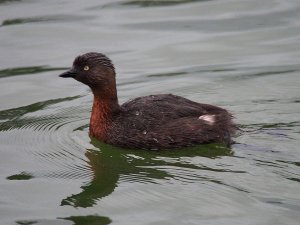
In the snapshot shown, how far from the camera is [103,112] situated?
8984 mm

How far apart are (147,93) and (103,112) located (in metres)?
1.75

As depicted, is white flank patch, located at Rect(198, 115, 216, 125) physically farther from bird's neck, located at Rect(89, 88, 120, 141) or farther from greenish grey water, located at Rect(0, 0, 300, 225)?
bird's neck, located at Rect(89, 88, 120, 141)

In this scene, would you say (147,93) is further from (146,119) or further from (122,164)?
(122,164)

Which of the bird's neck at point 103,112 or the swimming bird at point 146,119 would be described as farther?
the bird's neck at point 103,112

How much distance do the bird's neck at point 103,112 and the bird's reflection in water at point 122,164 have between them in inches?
5.7

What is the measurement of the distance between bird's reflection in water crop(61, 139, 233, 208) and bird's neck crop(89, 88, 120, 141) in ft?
0.47

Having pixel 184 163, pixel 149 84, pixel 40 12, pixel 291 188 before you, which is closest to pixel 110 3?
pixel 40 12

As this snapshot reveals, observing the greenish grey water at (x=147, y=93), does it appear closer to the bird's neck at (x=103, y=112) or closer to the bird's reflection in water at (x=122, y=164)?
the bird's reflection in water at (x=122, y=164)

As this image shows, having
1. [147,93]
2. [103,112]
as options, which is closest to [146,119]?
[103,112]

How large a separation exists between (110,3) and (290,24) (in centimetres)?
339

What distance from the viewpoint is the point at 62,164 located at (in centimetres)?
840

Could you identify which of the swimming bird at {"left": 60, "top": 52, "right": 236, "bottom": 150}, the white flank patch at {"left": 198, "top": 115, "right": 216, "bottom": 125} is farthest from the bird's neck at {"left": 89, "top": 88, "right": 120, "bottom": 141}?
the white flank patch at {"left": 198, "top": 115, "right": 216, "bottom": 125}

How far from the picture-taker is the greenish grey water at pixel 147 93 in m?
7.24

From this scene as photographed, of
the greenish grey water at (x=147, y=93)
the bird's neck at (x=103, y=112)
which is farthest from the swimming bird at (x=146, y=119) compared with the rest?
the greenish grey water at (x=147, y=93)
